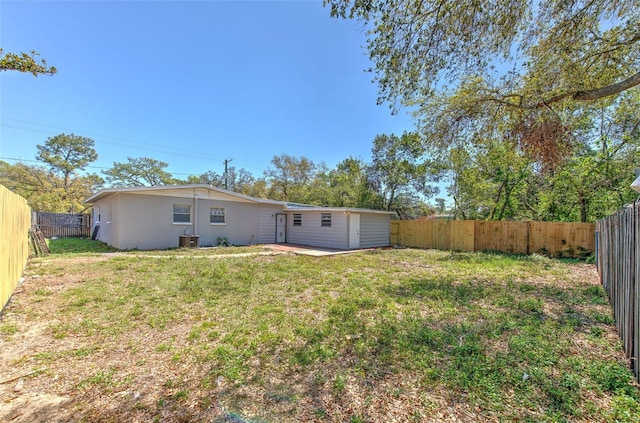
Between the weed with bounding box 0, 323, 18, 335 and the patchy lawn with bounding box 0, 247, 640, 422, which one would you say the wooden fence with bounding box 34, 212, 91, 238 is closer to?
the patchy lawn with bounding box 0, 247, 640, 422

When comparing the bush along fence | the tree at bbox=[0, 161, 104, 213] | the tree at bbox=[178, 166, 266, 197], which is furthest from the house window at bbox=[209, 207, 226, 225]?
the tree at bbox=[0, 161, 104, 213]

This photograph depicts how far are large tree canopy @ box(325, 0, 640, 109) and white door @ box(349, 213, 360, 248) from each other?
27.5 ft

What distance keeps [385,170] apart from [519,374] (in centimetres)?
1872

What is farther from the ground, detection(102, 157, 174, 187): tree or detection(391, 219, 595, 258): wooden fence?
detection(102, 157, 174, 187): tree

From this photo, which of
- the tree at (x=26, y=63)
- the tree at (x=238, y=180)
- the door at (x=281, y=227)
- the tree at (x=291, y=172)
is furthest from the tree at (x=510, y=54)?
the tree at (x=238, y=180)

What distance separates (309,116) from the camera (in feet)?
60.7

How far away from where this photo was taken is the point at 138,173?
115ft

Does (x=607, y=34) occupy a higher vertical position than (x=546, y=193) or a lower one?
higher

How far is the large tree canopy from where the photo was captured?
4.61 m

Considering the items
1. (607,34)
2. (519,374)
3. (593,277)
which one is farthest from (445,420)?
(593,277)

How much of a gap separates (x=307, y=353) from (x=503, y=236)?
13.3 m

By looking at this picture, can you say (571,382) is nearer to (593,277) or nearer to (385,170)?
(593,277)

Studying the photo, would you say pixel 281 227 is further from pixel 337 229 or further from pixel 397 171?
pixel 397 171

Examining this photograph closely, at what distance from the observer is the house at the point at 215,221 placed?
12125 millimetres
